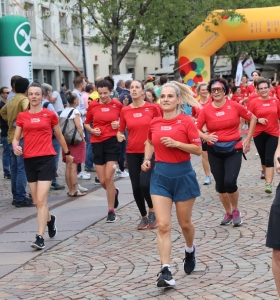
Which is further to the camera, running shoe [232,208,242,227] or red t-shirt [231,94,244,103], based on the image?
red t-shirt [231,94,244,103]

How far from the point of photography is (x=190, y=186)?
6.96 m

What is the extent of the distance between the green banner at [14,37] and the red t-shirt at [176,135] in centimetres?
1273

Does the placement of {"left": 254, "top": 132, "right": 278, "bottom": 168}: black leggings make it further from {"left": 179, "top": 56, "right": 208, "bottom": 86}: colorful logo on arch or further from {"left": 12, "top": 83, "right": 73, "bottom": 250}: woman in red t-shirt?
{"left": 179, "top": 56, "right": 208, "bottom": 86}: colorful logo on arch

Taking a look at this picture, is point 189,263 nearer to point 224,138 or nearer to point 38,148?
point 38,148

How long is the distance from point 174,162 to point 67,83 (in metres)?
32.3

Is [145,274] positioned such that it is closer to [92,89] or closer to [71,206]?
[71,206]

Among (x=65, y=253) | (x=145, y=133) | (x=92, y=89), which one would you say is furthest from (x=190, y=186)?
(x=92, y=89)

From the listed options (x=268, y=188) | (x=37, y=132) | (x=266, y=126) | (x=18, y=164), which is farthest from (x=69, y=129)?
(x=37, y=132)

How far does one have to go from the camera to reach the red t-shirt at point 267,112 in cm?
1230

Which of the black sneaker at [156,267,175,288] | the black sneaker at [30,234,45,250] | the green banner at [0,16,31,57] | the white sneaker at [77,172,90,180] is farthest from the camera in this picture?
the green banner at [0,16,31,57]

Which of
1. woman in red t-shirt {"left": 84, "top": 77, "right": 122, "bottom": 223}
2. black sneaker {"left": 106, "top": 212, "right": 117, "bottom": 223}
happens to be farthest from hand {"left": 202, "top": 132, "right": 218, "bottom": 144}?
black sneaker {"left": 106, "top": 212, "right": 117, "bottom": 223}

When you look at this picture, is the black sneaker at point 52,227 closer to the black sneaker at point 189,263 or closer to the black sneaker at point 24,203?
the black sneaker at point 189,263

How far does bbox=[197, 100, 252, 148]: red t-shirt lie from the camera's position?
9.48 metres

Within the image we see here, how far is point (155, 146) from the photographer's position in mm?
7055
